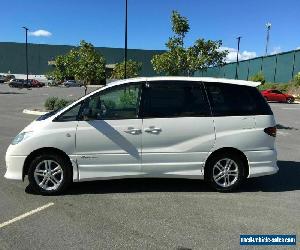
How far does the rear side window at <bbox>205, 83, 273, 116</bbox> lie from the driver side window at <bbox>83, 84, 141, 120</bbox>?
1196 mm

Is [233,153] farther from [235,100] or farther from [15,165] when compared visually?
[15,165]

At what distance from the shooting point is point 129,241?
452 centimetres

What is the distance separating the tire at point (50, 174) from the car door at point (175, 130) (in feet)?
3.93

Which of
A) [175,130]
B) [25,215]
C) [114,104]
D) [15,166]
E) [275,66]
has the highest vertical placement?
[275,66]

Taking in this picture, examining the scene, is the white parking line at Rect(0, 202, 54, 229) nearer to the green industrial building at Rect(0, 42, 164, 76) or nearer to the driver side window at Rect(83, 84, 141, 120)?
the driver side window at Rect(83, 84, 141, 120)

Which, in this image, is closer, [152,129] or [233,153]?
[152,129]

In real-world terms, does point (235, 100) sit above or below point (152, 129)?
above

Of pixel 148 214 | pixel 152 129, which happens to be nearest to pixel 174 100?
pixel 152 129

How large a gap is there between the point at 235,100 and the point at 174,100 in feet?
3.29

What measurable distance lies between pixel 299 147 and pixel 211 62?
7.80 metres

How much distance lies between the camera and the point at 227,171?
6.47 metres

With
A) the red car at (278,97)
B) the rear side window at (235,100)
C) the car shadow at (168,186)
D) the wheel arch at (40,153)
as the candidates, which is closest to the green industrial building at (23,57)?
the red car at (278,97)

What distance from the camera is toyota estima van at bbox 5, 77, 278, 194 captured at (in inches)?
239

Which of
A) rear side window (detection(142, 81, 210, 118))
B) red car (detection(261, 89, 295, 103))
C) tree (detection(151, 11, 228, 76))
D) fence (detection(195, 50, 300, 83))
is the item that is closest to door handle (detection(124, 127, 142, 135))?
rear side window (detection(142, 81, 210, 118))
